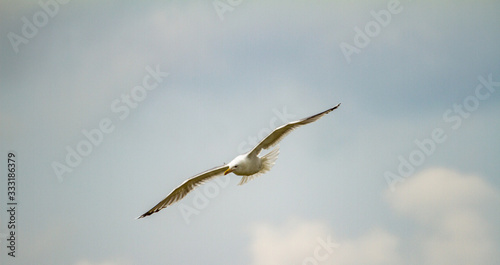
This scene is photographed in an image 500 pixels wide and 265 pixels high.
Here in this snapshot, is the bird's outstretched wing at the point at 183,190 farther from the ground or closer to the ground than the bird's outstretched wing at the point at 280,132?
farther from the ground

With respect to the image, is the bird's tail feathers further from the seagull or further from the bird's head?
the bird's head

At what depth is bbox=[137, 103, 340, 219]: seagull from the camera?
7105 millimetres

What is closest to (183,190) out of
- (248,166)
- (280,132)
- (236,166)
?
(236,166)

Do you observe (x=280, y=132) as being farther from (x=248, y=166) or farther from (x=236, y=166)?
(x=236, y=166)

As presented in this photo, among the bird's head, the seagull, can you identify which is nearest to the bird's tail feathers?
the seagull

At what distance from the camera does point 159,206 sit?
7566 mm

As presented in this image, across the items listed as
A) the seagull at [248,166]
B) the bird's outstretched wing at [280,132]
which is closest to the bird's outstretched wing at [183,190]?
the seagull at [248,166]

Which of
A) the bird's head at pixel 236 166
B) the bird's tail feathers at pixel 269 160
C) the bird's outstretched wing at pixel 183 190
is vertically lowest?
the bird's tail feathers at pixel 269 160

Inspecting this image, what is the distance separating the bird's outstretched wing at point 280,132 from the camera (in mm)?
7105

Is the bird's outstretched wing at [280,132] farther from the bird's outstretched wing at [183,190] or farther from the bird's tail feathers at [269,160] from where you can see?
the bird's outstretched wing at [183,190]

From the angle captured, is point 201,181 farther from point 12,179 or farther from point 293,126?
point 12,179

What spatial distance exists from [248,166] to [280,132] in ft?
2.35

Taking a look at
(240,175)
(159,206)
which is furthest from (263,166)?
(159,206)

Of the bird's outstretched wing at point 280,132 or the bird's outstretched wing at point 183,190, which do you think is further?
the bird's outstretched wing at point 183,190
